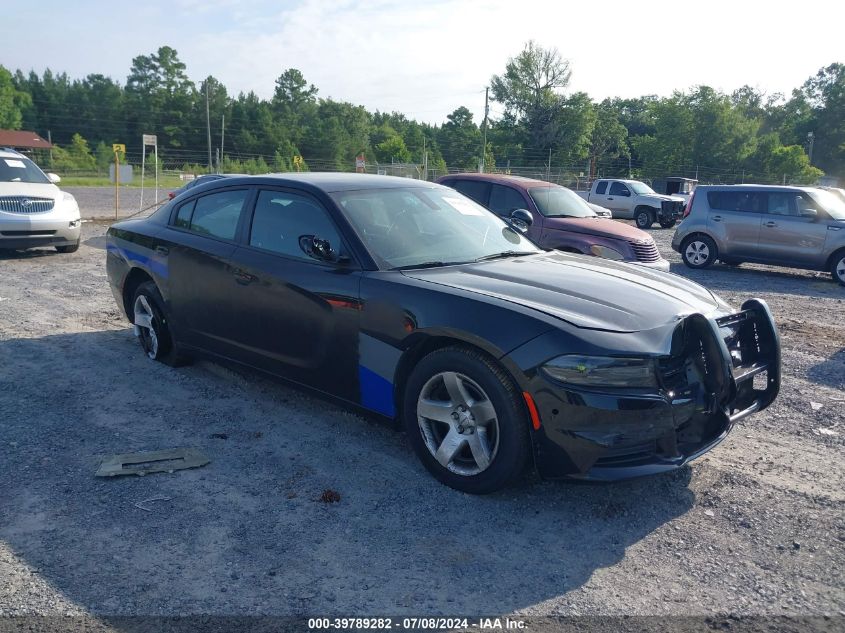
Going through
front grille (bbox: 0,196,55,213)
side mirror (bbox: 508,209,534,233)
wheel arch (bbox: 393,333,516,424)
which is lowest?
wheel arch (bbox: 393,333,516,424)

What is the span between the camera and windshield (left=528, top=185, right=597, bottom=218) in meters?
10.5

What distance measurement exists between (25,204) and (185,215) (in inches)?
301

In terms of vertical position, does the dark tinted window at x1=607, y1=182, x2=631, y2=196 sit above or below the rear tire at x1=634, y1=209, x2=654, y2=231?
above

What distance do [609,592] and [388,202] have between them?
283 cm

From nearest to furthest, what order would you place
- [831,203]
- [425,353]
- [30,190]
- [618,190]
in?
[425,353] < [30,190] < [831,203] < [618,190]

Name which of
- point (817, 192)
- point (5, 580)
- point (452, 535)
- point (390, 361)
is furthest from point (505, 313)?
point (817, 192)

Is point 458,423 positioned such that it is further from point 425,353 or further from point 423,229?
point 423,229

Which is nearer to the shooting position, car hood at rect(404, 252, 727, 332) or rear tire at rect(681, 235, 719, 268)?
car hood at rect(404, 252, 727, 332)

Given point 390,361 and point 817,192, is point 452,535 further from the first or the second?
point 817,192

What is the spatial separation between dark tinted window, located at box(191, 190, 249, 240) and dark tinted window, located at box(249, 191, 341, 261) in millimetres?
223

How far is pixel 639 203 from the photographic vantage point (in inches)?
971

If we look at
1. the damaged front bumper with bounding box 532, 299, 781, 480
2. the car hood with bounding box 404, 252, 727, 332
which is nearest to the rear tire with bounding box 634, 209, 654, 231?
the car hood with bounding box 404, 252, 727, 332

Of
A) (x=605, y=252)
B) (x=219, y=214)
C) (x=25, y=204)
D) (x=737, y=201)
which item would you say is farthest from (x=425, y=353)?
(x=737, y=201)

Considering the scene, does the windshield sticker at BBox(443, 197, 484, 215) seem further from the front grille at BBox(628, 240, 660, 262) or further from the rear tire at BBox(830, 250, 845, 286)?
the rear tire at BBox(830, 250, 845, 286)
